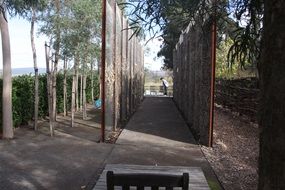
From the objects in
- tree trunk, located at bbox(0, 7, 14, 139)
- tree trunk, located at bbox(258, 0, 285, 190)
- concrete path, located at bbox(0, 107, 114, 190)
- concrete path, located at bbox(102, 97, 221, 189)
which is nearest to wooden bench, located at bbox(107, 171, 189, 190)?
tree trunk, located at bbox(258, 0, 285, 190)

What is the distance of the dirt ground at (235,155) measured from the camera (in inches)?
283

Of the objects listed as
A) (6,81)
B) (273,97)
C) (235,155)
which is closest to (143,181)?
(273,97)

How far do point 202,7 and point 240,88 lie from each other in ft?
47.1

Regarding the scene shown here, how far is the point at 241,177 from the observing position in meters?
7.42

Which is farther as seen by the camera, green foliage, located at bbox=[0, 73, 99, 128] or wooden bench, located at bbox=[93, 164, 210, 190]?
green foliage, located at bbox=[0, 73, 99, 128]

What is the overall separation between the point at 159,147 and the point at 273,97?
26.9ft

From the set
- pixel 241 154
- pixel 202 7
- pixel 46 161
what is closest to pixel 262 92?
pixel 202 7

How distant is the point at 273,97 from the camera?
1924 mm

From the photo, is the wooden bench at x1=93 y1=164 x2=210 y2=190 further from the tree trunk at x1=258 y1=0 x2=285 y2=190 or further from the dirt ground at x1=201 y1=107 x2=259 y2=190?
the tree trunk at x1=258 y1=0 x2=285 y2=190

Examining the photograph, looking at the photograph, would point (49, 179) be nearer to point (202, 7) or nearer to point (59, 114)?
point (202, 7)

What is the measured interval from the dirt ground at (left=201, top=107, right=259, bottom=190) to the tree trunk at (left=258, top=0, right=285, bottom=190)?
4821 millimetres

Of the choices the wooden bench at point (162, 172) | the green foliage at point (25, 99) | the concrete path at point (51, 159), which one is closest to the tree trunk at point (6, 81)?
the concrete path at point (51, 159)

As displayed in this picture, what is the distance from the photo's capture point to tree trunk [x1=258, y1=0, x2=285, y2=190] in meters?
1.89

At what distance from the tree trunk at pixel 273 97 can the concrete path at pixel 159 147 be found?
186 inches
